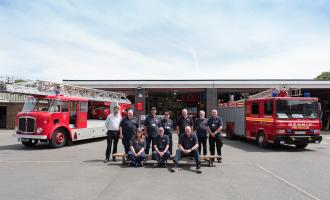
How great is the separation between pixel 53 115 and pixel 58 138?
3.68 ft

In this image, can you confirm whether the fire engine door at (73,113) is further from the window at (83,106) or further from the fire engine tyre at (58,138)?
the fire engine tyre at (58,138)

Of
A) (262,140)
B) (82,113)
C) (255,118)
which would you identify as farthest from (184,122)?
(82,113)

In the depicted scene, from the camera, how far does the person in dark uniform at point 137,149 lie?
980cm

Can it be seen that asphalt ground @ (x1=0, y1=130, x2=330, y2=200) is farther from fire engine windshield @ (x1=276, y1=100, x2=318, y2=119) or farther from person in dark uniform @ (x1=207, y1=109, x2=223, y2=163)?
fire engine windshield @ (x1=276, y1=100, x2=318, y2=119)

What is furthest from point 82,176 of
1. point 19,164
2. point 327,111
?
point 327,111

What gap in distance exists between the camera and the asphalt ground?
6543mm

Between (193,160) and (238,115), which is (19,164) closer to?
(193,160)

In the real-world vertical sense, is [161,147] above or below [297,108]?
below

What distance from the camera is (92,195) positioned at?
21.1ft

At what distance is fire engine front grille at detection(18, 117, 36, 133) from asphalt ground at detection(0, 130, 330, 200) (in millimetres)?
3219

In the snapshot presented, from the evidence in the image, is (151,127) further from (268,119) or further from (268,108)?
(268,108)

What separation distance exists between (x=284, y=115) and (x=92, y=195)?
1042 centimetres

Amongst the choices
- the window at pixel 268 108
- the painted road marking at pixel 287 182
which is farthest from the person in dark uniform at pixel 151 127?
the window at pixel 268 108

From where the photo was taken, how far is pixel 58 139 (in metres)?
15.1
